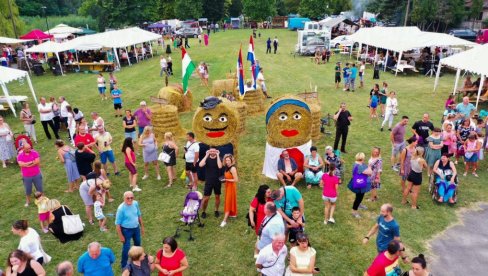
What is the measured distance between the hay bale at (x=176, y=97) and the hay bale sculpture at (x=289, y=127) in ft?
19.4

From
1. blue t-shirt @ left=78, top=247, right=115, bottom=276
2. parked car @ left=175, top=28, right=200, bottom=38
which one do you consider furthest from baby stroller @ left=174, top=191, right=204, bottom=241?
parked car @ left=175, top=28, right=200, bottom=38

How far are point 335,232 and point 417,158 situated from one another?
243 centimetres

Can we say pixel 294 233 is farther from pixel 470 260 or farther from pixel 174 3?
pixel 174 3

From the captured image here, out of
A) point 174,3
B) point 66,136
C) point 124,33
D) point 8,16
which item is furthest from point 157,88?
point 174,3

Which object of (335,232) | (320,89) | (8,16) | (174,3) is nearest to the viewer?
(335,232)

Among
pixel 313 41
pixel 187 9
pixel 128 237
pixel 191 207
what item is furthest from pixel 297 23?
pixel 128 237

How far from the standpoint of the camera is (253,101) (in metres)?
15.2

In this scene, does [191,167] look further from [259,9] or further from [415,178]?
[259,9]

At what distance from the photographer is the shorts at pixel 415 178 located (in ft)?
26.0

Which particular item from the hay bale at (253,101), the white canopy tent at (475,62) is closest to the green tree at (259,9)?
the white canopy tent at (475,62)

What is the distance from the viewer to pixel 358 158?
24.4ft

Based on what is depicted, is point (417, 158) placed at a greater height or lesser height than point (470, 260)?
greater

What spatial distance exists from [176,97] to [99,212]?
8.04 metres

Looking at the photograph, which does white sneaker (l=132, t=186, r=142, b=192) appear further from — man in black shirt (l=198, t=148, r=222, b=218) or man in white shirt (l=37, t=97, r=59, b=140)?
man in white shirt (l=37, t=97, r=59, b=140)
